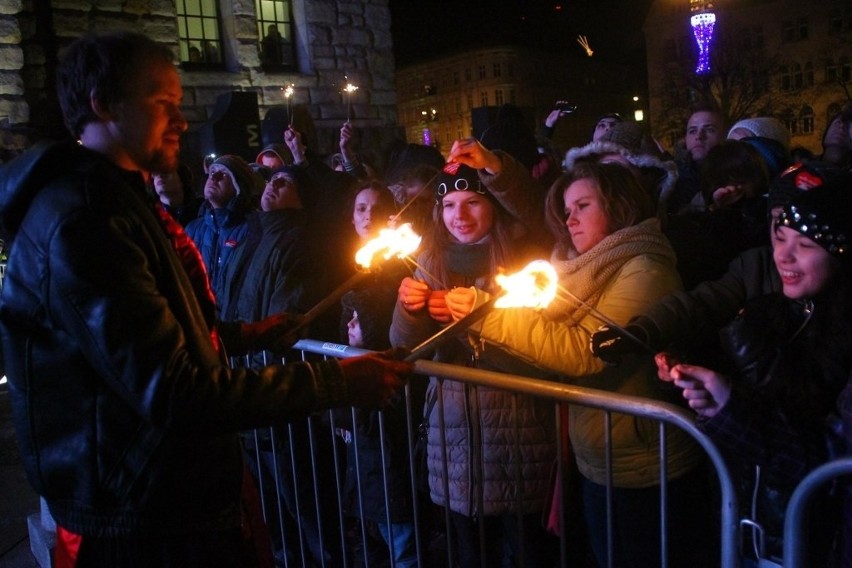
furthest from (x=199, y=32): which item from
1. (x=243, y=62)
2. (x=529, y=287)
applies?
(x=529, y=287)

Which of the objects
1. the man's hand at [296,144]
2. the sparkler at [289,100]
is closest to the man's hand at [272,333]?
the man's hand at [296,144]

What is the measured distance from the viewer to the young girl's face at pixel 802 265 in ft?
7.85

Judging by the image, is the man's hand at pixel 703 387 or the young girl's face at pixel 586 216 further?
the young girl's face at pixel 586 216

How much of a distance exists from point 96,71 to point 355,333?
2.22 metres

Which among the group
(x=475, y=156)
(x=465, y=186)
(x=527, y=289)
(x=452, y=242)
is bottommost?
(x=527, y=289)

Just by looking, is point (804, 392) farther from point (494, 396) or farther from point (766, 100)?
point (766, 100)

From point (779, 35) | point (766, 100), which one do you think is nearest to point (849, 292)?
point (766, 100)

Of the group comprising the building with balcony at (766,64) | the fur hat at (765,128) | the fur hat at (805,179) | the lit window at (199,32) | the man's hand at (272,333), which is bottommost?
the man's hand at (272,333)

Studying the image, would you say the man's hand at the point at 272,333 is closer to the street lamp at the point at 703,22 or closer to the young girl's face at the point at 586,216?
the young girl's face at the point at 586,216

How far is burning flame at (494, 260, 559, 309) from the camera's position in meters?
2.46

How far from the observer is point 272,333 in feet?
9.96

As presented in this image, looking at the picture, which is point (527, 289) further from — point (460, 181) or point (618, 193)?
point (460, 181)

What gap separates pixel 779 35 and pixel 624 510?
69.0 meters

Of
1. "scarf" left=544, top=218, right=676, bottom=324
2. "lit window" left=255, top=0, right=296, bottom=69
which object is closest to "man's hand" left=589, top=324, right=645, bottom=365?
"scarf" left=544, top=218, right=676, bottom=324
